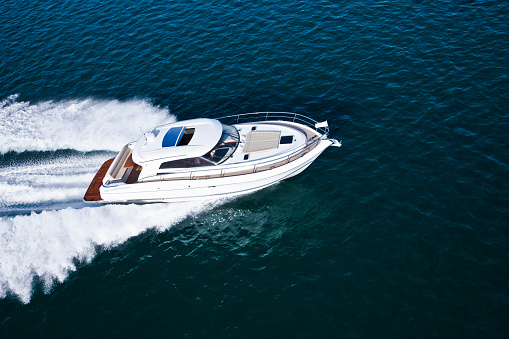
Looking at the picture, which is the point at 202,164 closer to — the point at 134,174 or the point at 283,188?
the point at 134,174

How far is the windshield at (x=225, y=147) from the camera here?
1139 inches

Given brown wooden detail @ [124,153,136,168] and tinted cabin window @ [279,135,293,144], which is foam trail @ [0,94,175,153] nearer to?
brown wooden detail @ [124,153,136,168]

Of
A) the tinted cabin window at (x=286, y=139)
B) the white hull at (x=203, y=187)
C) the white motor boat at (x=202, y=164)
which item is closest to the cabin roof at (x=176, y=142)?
the white motor boat at (x=202, y=164)

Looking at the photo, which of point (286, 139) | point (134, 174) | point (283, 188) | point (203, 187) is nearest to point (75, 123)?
point (134, 174)

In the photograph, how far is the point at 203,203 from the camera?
1168 inches

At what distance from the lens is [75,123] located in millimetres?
36219

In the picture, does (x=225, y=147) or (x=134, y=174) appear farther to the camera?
(x=134, y=174)

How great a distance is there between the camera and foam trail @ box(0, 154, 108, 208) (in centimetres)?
3034

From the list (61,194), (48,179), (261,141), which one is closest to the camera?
(261,141)

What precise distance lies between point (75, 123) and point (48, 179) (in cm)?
656

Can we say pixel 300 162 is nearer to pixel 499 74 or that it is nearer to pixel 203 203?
pixel 203 203

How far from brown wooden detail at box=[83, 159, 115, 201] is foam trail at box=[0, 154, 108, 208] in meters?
1.29

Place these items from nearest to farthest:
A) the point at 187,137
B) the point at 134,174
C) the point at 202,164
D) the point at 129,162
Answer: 1. the point at 202,164
2. the point at 187,137
3. the point at 134,174
4. the point at 129,162

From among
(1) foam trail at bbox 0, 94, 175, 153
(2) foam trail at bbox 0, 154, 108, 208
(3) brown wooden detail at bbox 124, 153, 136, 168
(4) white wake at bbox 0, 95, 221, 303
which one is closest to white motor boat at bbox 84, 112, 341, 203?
(3) brown wooden detail at bbox 124, 153, 136, 168
